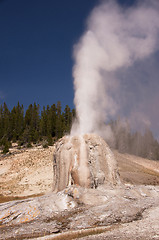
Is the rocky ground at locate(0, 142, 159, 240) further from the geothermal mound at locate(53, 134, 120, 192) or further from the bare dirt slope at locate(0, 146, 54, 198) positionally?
the bare dirt slope at locate(0, 146, 54, 198)

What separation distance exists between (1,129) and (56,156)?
6698 cm

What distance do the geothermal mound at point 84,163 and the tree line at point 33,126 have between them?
3955cm

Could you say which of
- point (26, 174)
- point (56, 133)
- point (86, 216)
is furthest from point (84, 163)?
point (56, 133)

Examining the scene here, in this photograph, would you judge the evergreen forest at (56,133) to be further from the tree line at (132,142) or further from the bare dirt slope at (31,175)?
the bare dirt slope at (31,175)

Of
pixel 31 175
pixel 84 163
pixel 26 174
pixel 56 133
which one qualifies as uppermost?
pixel 56 133

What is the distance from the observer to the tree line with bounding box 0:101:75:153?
67.0 metres

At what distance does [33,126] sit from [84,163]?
229 feet

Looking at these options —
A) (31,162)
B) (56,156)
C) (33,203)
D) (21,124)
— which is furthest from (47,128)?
(33,203)

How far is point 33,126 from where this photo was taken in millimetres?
82312

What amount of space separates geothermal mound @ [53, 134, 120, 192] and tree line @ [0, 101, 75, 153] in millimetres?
39552

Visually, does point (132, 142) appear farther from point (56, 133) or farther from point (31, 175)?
point (31, 175)

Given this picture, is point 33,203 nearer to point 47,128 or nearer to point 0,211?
point 0,211

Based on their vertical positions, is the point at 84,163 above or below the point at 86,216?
above

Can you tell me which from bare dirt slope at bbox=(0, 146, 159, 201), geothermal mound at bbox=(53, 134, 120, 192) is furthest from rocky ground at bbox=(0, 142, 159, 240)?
bare dirt slope at bbox=(0, 146, 159, 201)
